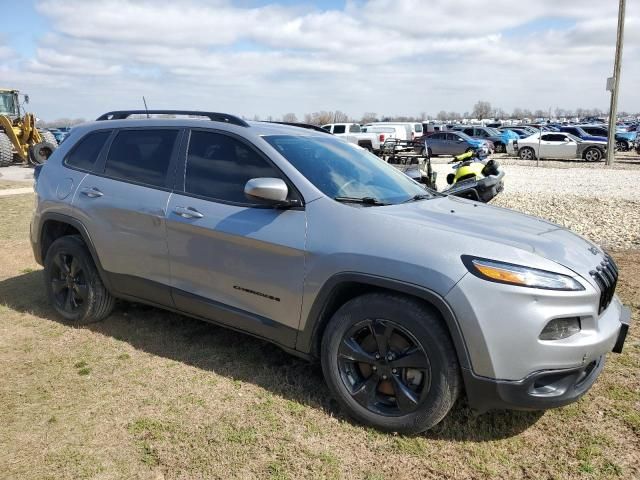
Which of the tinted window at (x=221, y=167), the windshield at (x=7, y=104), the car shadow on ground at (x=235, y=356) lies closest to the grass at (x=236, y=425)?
the car shadow on ground at (x=235, y=356)

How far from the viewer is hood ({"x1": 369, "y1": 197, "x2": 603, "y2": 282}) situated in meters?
2.79

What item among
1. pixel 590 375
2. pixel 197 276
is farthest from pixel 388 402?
pixel 197 276

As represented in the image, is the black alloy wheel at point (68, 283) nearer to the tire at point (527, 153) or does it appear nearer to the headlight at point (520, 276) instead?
the headlight at point (520, 276)

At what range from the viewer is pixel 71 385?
358 centimetres

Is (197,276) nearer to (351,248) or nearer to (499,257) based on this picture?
(351,248)

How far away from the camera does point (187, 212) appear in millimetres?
3689

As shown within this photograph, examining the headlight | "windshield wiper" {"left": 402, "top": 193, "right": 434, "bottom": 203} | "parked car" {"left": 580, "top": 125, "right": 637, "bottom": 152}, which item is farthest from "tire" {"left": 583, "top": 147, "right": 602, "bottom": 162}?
the headlight

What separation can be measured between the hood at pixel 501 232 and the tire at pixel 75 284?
8.67 feet

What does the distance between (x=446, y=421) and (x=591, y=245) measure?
4.64ft

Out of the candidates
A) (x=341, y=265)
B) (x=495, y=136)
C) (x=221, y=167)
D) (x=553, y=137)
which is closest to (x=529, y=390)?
(x=341, y=265)

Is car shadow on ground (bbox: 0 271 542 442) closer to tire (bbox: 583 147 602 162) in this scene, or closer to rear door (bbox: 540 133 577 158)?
rear door (bbox: 540 133 577 158)

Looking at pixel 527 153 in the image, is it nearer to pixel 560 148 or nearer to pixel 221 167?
pixel 560 148

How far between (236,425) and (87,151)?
2.76m

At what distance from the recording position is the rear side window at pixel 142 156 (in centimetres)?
399
